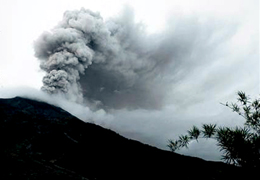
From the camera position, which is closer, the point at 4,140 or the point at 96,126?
the point at 4,140

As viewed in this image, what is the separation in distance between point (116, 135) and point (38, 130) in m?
18.4

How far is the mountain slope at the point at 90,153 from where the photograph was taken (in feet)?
109

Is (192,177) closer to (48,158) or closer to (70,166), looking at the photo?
(70,166)

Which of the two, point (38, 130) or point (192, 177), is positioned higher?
point (38, 130)

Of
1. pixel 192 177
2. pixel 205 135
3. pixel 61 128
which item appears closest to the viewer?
pixel 205 135

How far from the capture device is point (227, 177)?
900 cm

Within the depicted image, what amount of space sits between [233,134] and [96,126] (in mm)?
54206

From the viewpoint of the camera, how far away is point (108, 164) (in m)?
36.6

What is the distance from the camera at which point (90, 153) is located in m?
40.2

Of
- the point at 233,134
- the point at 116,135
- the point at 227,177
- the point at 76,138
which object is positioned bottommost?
the point at 227,177

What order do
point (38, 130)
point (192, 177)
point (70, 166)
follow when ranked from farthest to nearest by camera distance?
point (38, 130), point (192, 177), point (70, 166)

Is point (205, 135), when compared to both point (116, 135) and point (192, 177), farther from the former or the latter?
point (116, 135)

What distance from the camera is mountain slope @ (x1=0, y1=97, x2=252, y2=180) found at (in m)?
33.3

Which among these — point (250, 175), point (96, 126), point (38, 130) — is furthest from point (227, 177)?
point (96, 126)
